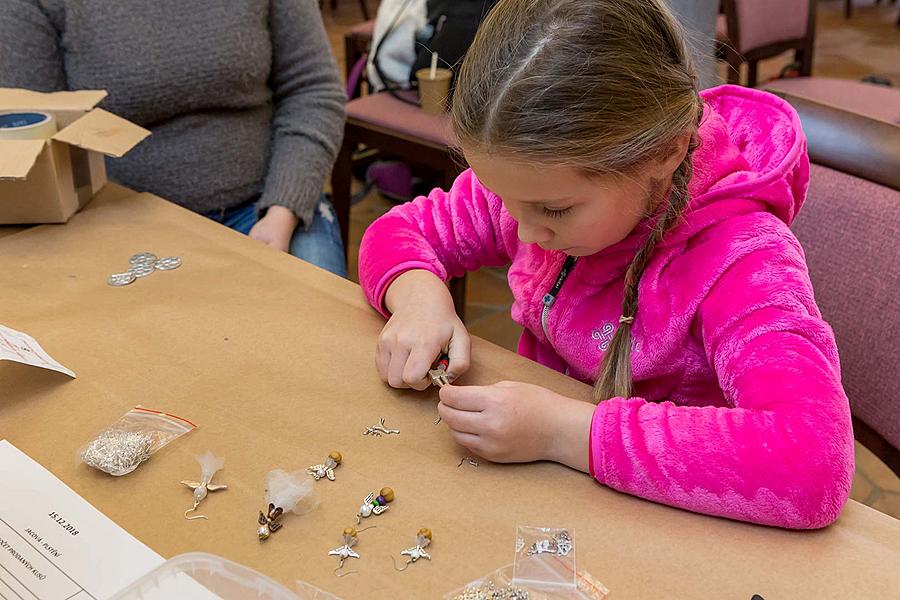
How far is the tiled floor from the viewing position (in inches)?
72.6

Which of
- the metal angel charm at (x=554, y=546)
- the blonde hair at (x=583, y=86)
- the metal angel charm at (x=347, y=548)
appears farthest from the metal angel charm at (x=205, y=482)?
the blonde hair at (x=583, y=86)

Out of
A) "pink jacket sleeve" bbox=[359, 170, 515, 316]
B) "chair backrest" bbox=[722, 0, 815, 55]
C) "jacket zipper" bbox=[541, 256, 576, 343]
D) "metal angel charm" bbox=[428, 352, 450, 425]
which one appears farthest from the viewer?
"chair backrest" bbox=[722, 0, 815, 55]

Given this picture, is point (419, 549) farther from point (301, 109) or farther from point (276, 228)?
point (301, 109)

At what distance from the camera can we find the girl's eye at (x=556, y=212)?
0.79 meters

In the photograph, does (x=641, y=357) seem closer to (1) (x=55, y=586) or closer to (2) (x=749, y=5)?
(1) (x=55, y=586)

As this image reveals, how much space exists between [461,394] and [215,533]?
0.24m

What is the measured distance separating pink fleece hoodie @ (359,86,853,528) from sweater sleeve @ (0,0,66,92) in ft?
2.22

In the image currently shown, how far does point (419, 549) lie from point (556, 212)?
1.10ft

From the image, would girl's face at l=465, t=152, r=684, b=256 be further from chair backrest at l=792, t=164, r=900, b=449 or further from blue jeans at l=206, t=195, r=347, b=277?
blue jeans at l=206, t=195, r=347, b=277

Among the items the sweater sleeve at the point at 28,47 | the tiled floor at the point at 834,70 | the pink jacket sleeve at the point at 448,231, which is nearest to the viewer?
the pink jacket sleeve at the point at 448,231

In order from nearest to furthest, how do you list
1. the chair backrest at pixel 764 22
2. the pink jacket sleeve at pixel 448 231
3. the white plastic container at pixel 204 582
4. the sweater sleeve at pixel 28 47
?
1. the white plastic container at pixel 204 582
2. the pink jacket sleeve at pixel 448 231
3. the sweater sleeve at pixel 28 47
4. the chair backrest at pixel 764 22

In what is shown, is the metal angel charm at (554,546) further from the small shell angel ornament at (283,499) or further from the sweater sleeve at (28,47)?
the sweater sleeve at (28,47)

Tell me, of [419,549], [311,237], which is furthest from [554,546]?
[311,237]

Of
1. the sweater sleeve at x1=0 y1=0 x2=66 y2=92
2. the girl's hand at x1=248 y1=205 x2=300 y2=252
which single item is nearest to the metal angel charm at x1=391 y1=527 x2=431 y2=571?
the girl's hand at x1=248 y1=205 x2=300 y2=252
